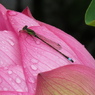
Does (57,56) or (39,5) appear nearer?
(57,56)

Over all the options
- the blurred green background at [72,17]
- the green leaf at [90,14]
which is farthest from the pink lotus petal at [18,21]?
the blurred green background at [72,17]

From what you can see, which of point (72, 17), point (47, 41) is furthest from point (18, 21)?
point (72, 17)

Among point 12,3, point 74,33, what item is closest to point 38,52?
point 74,33

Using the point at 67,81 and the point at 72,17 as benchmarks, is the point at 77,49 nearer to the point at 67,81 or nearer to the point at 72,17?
the point at 67,81

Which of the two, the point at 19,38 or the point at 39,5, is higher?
the point at 19,38

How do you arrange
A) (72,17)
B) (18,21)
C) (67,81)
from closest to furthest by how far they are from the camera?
(67,81), (18,21), (72,17)

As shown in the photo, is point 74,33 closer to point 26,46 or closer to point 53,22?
point 53,22

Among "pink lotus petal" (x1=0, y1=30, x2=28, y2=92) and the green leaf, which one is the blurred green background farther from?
"pink lotus petal" (x1=0, y1=30, x2=28, y2=92)
